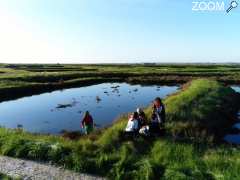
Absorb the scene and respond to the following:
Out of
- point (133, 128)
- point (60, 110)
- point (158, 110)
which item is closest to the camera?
point (133, 128)

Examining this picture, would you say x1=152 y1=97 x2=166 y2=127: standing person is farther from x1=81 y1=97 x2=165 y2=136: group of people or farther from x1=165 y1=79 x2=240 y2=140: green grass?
x1=165 y1=79 x2=240 y2=140: green grass

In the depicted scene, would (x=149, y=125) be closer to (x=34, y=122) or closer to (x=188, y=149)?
(x=188, y=149)

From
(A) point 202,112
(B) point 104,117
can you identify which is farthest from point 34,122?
(A) point 202,112

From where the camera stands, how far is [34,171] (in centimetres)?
1232

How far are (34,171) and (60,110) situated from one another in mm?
23457

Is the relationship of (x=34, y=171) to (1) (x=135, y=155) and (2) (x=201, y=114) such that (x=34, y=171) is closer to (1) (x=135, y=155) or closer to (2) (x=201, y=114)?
(1) (x=135, y=155)

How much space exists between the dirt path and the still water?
38.1ft

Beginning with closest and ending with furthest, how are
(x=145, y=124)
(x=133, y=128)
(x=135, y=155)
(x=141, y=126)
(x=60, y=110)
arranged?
1. (x=135, y=155)
2. (x=133, y=128)
3. (x=141, y=126)
4. (x=145, y=124)
5. (x=60, y=110)

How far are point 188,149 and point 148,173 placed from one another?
355 cm

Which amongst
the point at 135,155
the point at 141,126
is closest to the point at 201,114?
the point at 141,126

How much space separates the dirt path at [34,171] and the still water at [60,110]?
11627 millimetres

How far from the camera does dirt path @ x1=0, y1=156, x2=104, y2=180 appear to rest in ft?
38.5

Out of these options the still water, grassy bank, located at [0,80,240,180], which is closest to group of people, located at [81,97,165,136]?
grassy bank, located at [0,80,240,180]

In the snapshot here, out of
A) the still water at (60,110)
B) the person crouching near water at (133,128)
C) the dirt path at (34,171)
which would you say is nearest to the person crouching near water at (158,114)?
the person crouching near water at (133,128)
